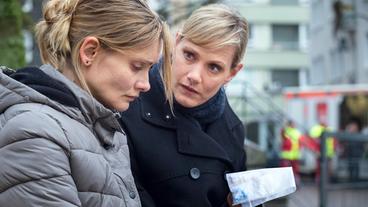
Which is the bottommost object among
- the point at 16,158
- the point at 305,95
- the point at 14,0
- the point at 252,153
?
the point at 305,95

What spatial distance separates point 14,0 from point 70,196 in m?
5.64

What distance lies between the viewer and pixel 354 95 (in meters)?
25.1

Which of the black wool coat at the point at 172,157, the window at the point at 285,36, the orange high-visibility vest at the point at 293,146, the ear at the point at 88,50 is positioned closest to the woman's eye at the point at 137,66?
the ear at the point at 88,50

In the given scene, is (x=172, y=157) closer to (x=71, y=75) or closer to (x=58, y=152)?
(x=71, y=75)

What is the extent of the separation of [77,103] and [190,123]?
84 centimetres

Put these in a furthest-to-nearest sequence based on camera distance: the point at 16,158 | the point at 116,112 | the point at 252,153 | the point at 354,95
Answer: the point at 354,95, the point at 252,153, the point at 116,112, the point at 16,158

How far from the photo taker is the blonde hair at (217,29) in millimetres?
2979

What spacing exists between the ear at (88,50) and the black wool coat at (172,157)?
64cm

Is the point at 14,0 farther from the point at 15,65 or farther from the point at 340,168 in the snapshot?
the point at 340,168

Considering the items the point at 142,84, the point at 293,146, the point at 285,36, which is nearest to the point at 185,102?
the point at 142,84

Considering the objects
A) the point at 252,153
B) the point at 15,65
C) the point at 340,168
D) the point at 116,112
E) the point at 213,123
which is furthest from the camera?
the point at 252,153

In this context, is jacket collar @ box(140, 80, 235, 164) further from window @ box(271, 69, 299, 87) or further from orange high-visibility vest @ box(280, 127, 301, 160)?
window @ box(271, 69, 299, 87)

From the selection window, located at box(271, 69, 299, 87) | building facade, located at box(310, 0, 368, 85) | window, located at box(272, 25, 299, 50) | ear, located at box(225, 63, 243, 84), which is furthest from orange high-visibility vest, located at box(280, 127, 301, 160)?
window, located at box(272, 25, 299, 50)

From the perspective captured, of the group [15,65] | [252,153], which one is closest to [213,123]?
[15,65]
